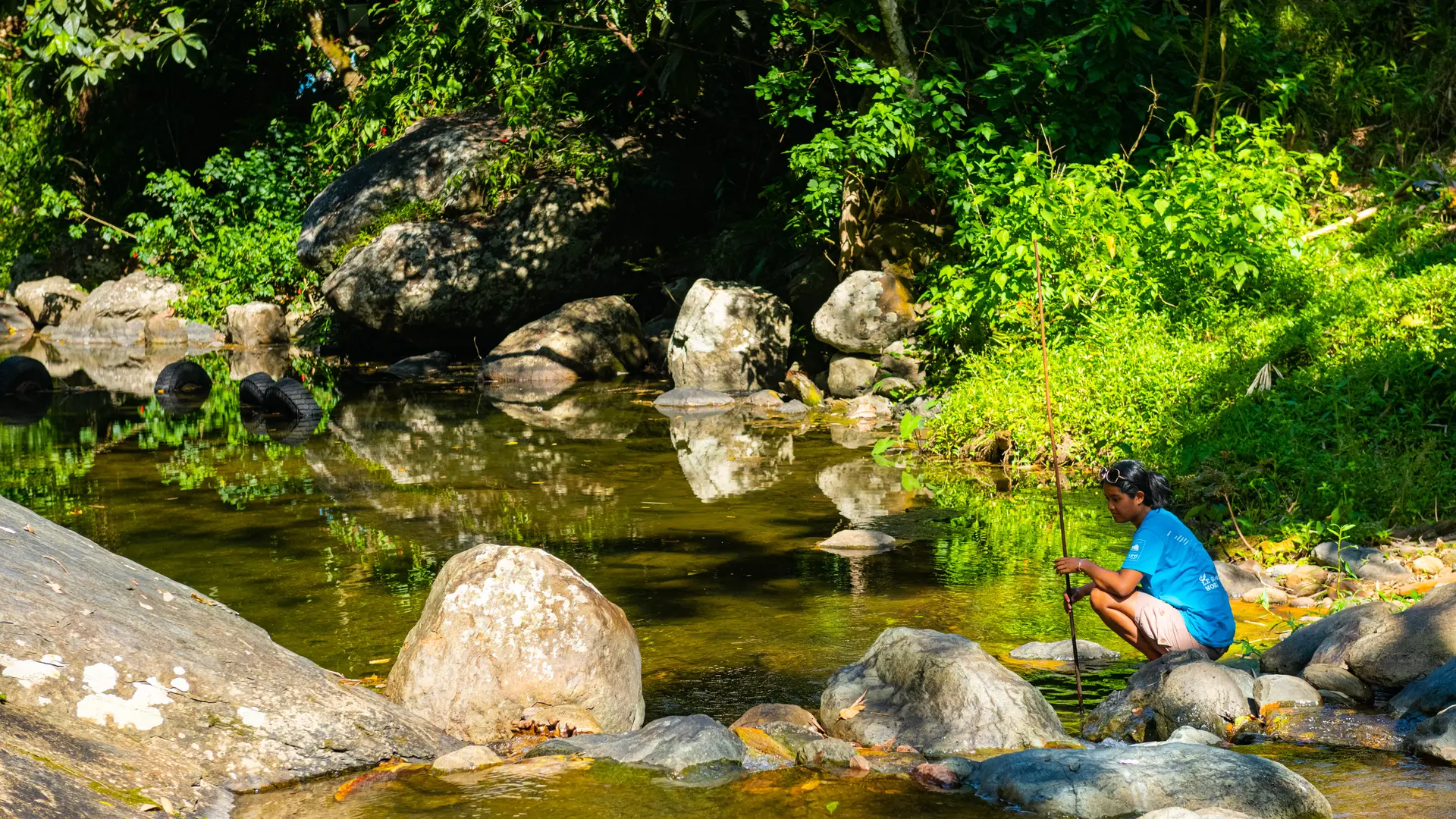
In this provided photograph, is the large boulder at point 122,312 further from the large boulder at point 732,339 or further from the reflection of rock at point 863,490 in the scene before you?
the reflection of rock at point 863,490

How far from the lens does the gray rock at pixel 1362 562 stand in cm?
633

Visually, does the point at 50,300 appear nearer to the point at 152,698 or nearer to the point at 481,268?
the point at 481,268

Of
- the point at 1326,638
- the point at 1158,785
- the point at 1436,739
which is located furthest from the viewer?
the point at 1326,638

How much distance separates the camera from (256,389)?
14859 millimetres

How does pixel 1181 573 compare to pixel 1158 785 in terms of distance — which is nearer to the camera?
pixel 1158 785

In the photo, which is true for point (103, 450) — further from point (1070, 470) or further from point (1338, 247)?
point (1338, 247)

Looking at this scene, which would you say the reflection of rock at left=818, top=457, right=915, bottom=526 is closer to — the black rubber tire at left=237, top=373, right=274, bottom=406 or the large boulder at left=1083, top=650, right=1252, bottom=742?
the large boulder at left=1083, top=650, right=1252, bottom=742

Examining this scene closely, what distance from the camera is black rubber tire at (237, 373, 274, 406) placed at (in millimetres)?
14727

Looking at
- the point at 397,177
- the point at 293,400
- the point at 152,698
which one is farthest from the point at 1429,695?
the point at 397,177

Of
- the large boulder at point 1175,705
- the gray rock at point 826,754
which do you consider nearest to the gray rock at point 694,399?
the large boulder at point 1175,705

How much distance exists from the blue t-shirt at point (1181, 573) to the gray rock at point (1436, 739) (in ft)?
3.16

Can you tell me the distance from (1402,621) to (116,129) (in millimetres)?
27395

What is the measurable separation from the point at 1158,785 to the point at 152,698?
3129 millimetres

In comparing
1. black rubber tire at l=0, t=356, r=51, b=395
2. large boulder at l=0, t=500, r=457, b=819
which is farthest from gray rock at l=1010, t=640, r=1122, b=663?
black rubber tire at l=0, t=356, r=51, b=395
